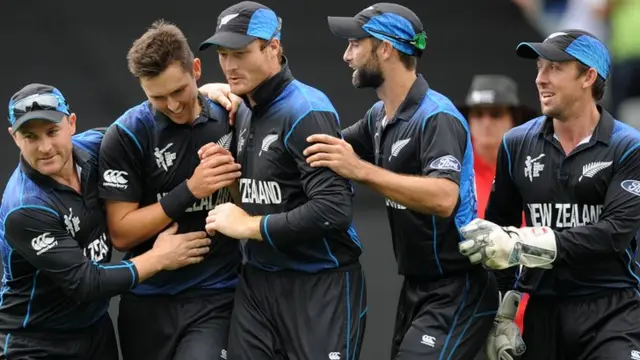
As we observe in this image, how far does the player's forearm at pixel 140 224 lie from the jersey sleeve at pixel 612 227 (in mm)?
1471

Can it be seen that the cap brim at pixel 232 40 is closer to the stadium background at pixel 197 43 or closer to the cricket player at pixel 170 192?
the cricket player at pixel 170 192

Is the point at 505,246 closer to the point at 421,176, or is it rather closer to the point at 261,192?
the point at 421,176

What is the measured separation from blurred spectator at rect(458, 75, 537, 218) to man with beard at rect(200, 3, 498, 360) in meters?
1.14

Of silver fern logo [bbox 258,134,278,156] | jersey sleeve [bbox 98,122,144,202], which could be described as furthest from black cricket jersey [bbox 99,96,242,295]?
silver fern logo [bbox 258,134,278,156]

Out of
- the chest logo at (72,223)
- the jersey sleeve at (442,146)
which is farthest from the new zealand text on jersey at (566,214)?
the chest logo at (72,223)

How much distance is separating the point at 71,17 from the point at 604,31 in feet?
9.83

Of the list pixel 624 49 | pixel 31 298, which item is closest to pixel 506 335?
pixel 31 298

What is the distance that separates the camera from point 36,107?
15.1 feet

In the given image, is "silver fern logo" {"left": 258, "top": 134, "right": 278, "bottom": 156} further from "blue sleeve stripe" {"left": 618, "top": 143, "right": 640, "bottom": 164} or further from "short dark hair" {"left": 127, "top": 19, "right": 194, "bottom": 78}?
"blue sleeve stripe" {"left": 618, "top": 143, "right": 640, "bottom": 164}

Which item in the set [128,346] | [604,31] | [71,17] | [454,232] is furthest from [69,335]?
[604,31]

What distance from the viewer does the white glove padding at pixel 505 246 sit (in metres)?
4.41

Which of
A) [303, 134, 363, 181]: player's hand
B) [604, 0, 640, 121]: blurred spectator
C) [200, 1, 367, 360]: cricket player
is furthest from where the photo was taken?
[604, 0, 640, 121]: blurred spectator

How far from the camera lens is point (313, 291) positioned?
4520 millimetres

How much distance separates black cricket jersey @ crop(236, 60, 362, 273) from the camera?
4355 mm
